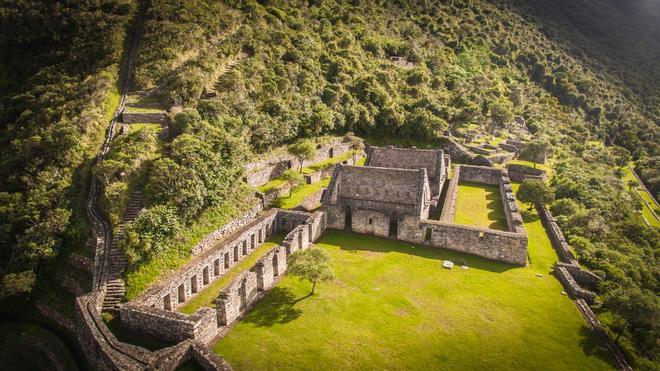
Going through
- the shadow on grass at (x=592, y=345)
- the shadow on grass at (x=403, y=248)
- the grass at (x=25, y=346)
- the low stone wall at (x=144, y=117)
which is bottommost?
the grass at (x=25, y=346)

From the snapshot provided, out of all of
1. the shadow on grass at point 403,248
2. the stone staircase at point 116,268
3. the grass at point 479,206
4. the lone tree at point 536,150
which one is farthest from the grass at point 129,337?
the lone tree at point 536,150

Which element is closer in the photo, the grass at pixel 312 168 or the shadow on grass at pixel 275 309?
the shadow on grass at pixel 275 309

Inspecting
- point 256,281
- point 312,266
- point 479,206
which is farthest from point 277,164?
point 479,206

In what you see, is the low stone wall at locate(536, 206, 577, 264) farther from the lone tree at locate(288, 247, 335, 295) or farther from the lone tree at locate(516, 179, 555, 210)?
the lone tree at locate(288, 247, 335, 295)

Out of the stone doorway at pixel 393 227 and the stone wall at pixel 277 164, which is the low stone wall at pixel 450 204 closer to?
the stone doorway at pixel 393 227

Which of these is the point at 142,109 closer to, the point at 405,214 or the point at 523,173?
the point at 405,214

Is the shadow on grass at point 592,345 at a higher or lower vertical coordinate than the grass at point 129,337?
higher
